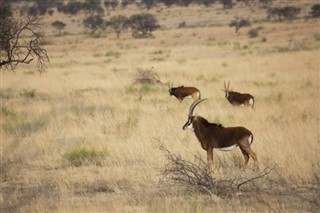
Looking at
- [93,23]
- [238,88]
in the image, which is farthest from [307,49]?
[93,23]

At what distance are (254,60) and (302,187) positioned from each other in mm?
21306

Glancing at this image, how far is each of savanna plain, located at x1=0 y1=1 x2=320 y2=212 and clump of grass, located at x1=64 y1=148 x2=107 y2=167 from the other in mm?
21

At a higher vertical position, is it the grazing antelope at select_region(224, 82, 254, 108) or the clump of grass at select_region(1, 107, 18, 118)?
the grazing antelope at select_region(224, 82, 254, 108)

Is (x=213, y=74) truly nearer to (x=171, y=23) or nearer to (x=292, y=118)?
(x=292, y=118)

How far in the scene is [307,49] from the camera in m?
30.4

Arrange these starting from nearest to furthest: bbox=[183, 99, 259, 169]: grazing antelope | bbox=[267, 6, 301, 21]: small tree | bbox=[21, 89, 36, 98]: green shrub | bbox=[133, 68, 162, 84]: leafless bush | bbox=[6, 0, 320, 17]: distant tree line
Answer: bbox=[183, 99, 259, 169]: grazing antelope, bbox=[21, 89, 36, 98]: green shrub, bbox=[133, 68, 162, 84]: leafless bush, bbox=[267, 6, 301, 21]: small tree, bbox=[6, 0, 320, 17]: distant tree line

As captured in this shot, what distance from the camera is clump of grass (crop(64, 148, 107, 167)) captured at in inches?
382

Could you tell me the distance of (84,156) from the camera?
9.96m

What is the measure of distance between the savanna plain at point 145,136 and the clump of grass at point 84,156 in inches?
0.8

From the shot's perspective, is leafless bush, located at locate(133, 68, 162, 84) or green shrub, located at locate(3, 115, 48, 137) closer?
green shrub, located at locate(3, 115, 48, 137)

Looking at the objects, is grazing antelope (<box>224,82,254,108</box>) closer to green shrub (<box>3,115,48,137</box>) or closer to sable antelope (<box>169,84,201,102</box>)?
sable antelope (<box>169,84,201,102</box>)

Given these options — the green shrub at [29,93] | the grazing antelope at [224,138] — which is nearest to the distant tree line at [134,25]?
the green shrub at [29,93]

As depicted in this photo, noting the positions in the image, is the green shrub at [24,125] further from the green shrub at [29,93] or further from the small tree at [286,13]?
the small tree at [286,13]

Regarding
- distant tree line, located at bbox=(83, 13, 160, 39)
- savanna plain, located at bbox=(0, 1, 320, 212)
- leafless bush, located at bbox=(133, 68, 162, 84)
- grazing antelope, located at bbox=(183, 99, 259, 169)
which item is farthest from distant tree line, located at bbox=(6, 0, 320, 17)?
grazing antelope, located at bbox=(183, 99, 259, 169)
